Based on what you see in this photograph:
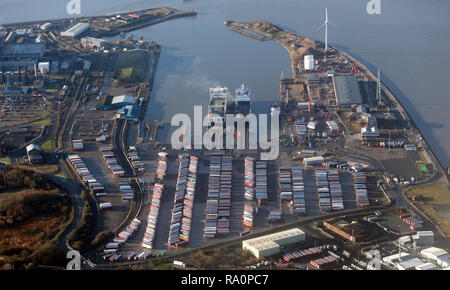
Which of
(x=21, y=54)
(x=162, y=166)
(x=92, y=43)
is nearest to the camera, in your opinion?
(x=162, y=166)

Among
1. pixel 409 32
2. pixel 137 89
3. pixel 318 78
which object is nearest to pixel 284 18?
pixel 409 32

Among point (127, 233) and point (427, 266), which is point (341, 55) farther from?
point (427, 266)

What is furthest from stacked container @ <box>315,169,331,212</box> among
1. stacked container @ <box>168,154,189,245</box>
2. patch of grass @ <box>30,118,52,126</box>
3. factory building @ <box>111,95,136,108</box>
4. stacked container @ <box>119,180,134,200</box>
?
patch of grass @ <box>30,118,52,126</box>

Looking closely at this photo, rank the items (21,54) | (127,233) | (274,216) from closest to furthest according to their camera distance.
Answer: (127,233) → (274,216) → (21,54)

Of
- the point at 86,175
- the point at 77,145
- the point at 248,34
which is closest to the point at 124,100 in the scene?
the point at 77,145

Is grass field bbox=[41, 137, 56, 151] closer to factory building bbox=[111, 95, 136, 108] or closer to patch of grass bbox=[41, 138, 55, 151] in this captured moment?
patch of grass bbox=[41, 138, 55, 151]
